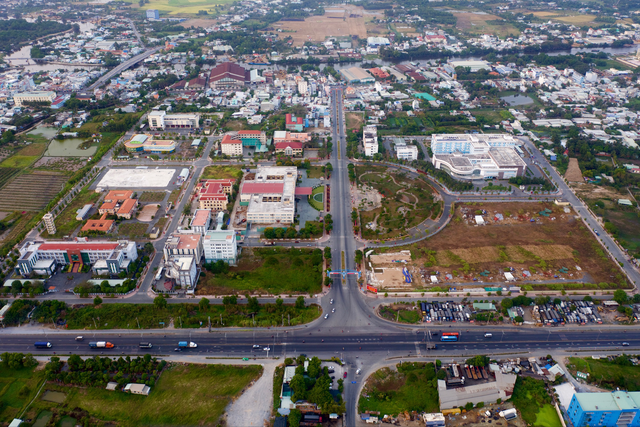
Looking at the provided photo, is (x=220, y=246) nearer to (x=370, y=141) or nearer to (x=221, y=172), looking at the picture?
(x=221, y=172)

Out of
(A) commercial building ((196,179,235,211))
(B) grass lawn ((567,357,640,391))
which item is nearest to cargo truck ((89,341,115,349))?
(A) commercial building ((196,179,235,211))

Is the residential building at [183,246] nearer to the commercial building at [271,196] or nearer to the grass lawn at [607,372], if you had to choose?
the commercial building at [271,196]

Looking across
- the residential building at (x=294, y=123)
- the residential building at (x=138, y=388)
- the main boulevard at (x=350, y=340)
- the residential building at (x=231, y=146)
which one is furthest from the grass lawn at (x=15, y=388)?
the residential building at (x=294, y=123)

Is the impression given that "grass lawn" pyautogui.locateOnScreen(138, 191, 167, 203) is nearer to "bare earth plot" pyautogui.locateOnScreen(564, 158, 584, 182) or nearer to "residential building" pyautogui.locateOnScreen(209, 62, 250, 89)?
"residential building" pyautogui.locateOnScreen(209, 62, 250, 89)

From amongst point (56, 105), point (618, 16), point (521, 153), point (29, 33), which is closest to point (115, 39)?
point (29, 33)

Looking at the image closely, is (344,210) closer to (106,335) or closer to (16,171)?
(106,335)

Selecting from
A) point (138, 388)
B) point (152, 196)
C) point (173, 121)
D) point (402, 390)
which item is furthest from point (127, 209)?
point (402, 390)
